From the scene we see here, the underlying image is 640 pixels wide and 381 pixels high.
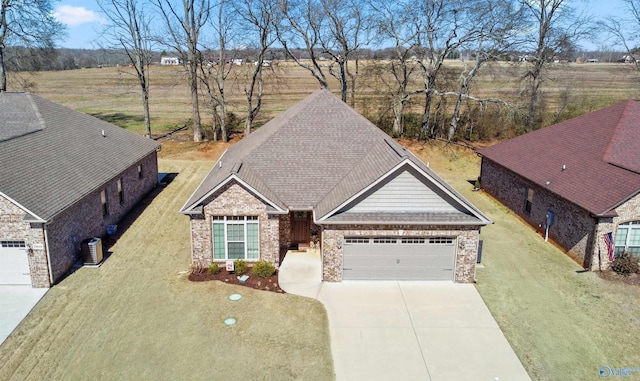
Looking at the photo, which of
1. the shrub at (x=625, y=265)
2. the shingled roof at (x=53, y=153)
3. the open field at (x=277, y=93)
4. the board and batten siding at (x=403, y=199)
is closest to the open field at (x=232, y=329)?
the shrub at (x=625, y=265)

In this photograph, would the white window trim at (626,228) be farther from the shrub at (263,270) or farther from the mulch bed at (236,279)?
the shrub at (263,270)

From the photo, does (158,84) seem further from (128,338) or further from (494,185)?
(128,338)

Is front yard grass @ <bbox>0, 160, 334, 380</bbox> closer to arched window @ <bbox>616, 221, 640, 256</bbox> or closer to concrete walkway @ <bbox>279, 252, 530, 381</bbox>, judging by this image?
concrete walkway @ <bbox>279, 252, 530, 381</bbox>

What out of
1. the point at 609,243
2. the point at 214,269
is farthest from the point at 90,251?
the point at 609,243

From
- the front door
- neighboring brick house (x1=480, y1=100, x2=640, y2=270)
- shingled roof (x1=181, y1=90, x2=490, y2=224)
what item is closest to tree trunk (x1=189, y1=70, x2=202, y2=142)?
shingled roof (x1=181, y1=90, x2=490, y2=224)

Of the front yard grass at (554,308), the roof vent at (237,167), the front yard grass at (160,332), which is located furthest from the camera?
the roof vent at (237,167)

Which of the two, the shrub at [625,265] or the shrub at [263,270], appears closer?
the shrub at [263,270]

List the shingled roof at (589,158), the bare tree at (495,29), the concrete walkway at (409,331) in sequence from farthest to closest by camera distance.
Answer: the bare tree at (495,29) < the shingled roof at (589,158) < the concrete walkway at (409,331)
